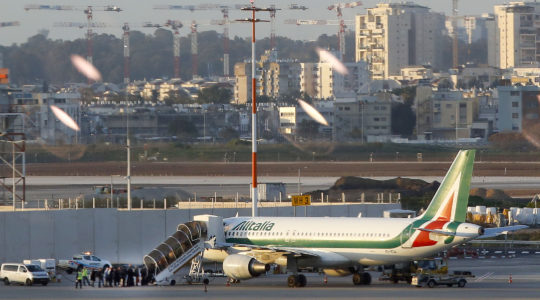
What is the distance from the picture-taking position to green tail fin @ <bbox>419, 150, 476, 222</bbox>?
5131cm

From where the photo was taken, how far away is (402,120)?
618 ft

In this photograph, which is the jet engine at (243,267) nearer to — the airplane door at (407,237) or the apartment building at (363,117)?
the airplane door at (407,237)

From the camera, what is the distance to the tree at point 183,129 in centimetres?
16788

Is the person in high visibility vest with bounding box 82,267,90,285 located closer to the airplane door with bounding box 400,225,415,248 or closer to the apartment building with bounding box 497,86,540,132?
the airplane door with bounding box 400,225,415,248

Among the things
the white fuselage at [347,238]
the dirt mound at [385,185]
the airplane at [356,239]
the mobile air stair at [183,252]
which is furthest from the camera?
the dirt mound at [385,185]

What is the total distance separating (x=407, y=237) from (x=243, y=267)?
722 centimetres

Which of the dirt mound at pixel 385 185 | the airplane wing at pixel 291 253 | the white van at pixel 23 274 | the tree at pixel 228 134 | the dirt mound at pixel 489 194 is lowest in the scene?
the dirt mound at pixel 489 194

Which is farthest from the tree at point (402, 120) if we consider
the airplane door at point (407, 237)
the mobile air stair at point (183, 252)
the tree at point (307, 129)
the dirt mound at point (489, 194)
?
the airplane door at point (407, 237)

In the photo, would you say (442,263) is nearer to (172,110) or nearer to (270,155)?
(270,155)

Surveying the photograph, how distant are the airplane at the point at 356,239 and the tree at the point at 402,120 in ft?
424

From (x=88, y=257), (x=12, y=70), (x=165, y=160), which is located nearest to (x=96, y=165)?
(x=165, y=160)

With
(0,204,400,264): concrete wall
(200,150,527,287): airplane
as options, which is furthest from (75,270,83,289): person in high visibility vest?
(200,150,527,287): airplane

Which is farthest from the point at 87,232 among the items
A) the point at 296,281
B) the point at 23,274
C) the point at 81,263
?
the point at 296,281

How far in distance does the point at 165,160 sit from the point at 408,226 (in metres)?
98.5
